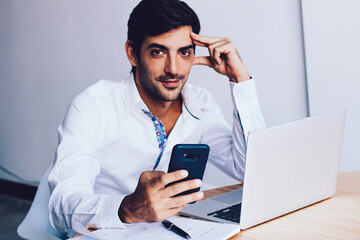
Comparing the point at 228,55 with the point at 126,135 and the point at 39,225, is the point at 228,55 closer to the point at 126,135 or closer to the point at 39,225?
the point at 126,135

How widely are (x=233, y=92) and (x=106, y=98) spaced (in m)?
0.53

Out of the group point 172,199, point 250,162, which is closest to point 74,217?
point 172,199

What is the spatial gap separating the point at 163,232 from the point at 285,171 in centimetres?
35

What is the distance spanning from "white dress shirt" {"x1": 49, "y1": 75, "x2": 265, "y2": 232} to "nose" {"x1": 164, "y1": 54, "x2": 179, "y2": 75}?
17 cm

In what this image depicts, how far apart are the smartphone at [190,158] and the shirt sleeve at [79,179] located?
0.62 ft

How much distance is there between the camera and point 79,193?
4.04 feet

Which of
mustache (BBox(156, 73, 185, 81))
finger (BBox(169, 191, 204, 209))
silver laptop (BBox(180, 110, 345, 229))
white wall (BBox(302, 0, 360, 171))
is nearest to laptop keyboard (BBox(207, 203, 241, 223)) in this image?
silver laptop (BBox(180, 110, 345, 229))

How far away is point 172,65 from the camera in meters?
1.63

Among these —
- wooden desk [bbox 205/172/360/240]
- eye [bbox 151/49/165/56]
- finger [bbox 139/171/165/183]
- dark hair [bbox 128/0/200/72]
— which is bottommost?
wooden desk [bbox 205/172/360/240]

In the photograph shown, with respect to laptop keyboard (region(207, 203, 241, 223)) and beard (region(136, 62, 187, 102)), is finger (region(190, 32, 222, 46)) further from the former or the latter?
laptop keyboard (region(207, 203, 241, 223))

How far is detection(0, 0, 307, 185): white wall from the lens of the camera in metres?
2.43

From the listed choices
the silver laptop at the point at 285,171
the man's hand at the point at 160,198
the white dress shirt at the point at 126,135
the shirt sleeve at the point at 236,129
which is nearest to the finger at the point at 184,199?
the man's hand at the point at 160,198

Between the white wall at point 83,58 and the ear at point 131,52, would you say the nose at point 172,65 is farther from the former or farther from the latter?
the white wall at point 83,58

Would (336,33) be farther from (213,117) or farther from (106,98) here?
(106,98)
